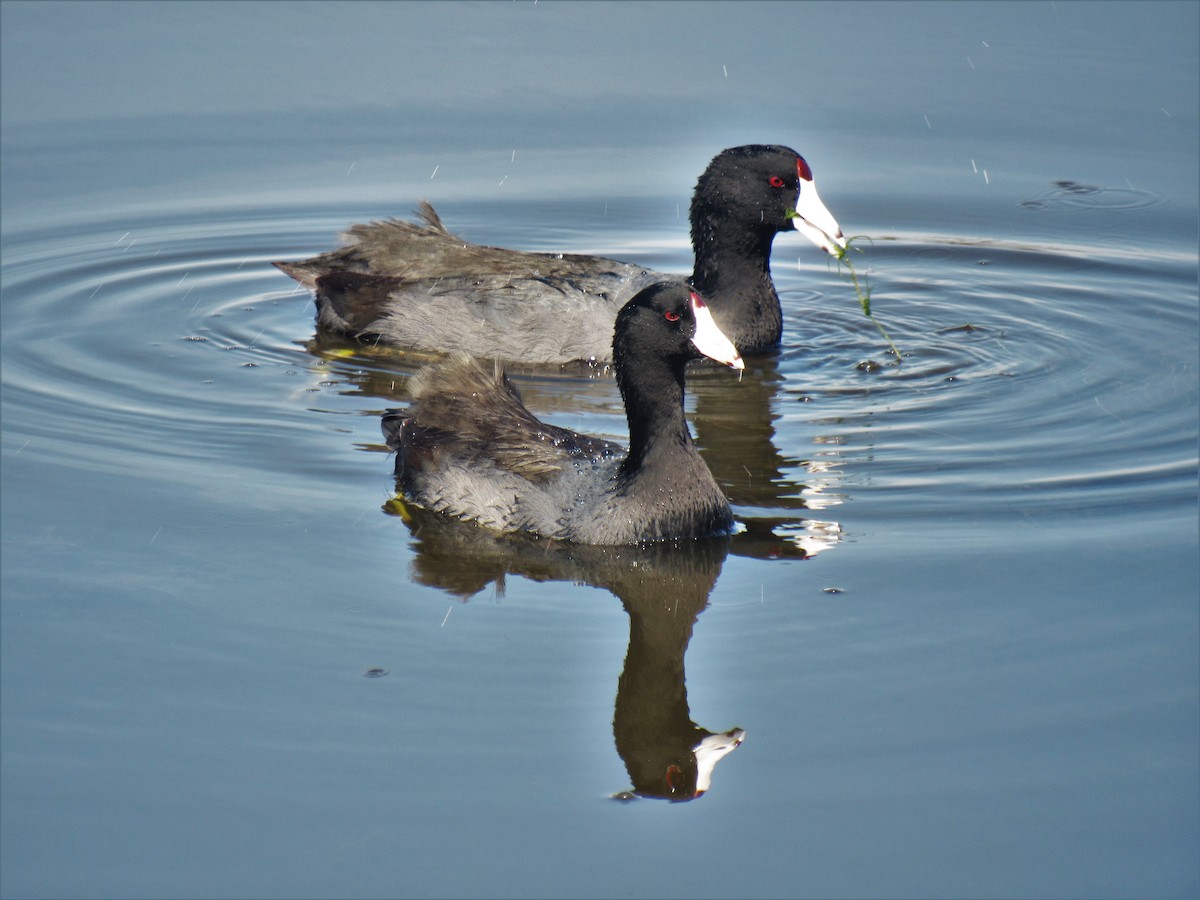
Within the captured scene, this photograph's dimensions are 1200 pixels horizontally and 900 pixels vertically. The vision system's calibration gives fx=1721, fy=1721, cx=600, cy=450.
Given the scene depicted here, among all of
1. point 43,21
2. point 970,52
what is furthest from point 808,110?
point 43,21

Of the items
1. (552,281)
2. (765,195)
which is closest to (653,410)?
(552,281)

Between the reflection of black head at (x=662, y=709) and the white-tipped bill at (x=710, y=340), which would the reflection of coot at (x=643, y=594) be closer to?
the reflection of black head at (x=662, y=709)

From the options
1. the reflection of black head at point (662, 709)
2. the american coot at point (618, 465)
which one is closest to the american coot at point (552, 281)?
the american coot at point (618, 465)

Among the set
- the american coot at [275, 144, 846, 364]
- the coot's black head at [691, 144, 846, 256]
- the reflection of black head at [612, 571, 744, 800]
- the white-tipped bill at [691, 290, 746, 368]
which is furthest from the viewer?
the coot's black head at [691, 144, 846, 256]

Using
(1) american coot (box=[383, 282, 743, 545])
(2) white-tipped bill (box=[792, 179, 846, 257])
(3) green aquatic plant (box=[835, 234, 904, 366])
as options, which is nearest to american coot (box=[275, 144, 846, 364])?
(2) white-tipped bill (box=[792, 179, 846, 257])

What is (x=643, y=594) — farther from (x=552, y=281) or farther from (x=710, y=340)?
(x=552, y=281)

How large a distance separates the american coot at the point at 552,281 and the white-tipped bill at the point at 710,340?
245 centimetres

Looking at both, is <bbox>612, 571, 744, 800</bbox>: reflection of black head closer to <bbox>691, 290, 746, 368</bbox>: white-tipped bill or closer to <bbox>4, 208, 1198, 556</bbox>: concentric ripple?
<bbox>4, 208, 1198, 556</bbox>: concentric ripple

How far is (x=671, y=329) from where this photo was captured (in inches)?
246

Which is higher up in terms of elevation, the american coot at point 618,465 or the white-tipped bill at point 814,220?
the white-tipped bill at point 814,220

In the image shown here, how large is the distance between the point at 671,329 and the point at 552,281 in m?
2.62

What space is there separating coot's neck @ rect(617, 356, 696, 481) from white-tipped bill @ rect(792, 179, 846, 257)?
276 centimetres

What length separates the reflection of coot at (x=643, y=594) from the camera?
4785 millimetres

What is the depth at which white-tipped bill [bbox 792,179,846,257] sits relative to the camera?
884 cm
